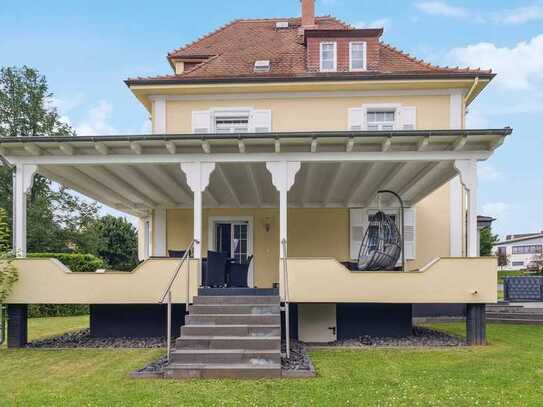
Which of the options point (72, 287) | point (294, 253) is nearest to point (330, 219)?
point (294, 253)

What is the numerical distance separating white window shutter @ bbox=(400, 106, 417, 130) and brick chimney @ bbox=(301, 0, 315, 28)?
4883 mm

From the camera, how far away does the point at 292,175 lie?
975 cm

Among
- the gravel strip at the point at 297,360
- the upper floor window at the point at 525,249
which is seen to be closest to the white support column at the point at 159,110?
the gravel strip at the point at 297,360

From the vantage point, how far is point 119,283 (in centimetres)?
973

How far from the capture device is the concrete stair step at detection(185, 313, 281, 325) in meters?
8.18

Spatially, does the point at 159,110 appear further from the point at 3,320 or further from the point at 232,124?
the point at 3,320

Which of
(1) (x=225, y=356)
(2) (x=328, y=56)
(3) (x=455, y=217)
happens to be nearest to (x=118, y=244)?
(2) (x=328, y=56)

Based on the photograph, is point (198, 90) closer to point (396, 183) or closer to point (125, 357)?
point (396, 183)

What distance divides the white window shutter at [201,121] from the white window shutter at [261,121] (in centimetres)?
121

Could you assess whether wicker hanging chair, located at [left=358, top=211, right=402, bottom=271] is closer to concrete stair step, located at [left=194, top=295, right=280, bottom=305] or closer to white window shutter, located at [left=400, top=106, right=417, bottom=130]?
concrete stair step, located at [left=194, top=295, right=280, bottom=305]

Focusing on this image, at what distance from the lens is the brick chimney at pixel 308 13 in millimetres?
17094

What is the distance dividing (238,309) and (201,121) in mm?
7152

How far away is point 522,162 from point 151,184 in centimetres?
1109

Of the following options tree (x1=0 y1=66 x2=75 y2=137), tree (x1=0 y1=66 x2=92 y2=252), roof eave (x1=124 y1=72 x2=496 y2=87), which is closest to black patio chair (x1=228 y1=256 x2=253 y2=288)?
roof eave (x1=124 y1=72 x2=496 y2=87)
